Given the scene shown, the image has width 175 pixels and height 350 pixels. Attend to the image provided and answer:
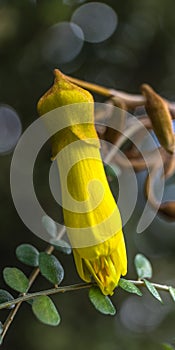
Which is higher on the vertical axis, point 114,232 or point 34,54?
point 114,232

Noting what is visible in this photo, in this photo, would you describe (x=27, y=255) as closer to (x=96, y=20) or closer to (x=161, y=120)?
(x=161, y=120)

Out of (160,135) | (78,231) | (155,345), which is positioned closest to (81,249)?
(78,231)

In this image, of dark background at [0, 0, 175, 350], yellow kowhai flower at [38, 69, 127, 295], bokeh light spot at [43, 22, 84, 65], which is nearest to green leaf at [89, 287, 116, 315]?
yellow kowhai flower at [38, 69, 127, 295]

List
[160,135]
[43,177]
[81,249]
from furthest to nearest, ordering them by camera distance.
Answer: [43,177]
[160,135]
[81,249]

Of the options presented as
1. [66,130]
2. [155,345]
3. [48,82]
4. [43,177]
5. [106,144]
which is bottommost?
[155,345]

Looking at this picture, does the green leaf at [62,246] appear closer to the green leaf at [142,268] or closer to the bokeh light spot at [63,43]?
the green leaf at [142,268]

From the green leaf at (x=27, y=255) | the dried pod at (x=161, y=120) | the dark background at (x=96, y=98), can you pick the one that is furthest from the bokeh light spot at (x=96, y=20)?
the green leaf at (x=27, y=255)

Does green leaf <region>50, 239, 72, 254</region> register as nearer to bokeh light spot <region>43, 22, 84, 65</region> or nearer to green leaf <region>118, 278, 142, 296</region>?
green leaf <region>118, 278, 142, 296</region>

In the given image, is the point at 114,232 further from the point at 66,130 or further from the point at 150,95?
the point at 150,95
